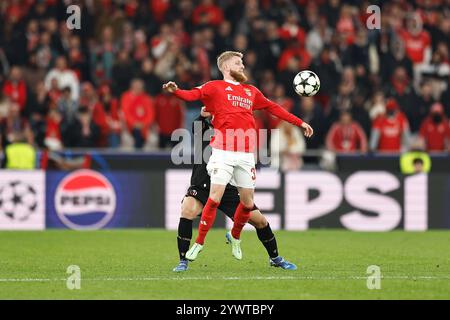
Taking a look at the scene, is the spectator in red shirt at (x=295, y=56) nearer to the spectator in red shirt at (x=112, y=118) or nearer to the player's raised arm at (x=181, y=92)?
the spectator in red shirt at (x=112, y=118)

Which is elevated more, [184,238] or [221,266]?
[184,238]

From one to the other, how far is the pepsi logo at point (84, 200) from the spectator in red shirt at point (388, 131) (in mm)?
5131

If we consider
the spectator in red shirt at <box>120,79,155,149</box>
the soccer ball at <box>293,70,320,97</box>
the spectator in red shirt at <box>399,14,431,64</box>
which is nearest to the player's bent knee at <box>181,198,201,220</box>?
the soccer ball at <box>293,70,320,97</box>

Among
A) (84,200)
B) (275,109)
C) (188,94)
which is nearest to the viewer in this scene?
(188,94)

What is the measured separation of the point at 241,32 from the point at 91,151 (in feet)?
16.7

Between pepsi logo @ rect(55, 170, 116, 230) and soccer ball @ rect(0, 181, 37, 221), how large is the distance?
1.34 feet

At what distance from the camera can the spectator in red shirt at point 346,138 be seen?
20.1m

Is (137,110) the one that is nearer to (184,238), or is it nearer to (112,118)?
(112,118)

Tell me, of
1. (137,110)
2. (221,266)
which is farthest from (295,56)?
(221,266)

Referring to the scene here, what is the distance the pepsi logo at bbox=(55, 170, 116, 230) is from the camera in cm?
1805

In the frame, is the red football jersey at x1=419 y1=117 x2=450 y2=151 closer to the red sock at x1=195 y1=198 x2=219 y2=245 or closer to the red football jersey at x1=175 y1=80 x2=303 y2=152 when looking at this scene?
the red football jersey at x1=175 y1=80 x2=303 y2=152

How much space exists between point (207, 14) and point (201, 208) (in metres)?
11.1

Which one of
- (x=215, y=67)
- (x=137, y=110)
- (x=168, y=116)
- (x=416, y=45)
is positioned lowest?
(x=168, y=116)

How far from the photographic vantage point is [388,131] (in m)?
20.4
